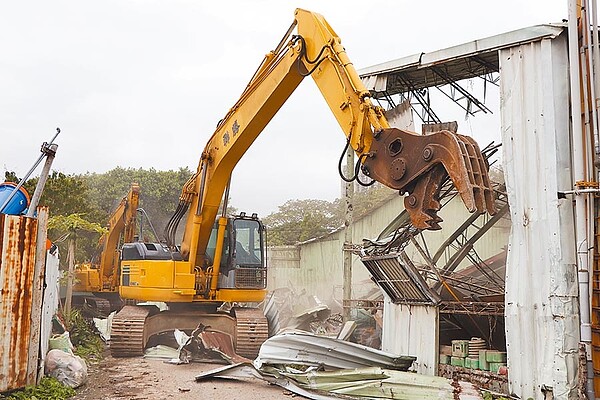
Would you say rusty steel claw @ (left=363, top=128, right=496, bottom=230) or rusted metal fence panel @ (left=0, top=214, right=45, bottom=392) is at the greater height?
rusty steel claw @ (left=363, top=128, right=496, bottom=230)

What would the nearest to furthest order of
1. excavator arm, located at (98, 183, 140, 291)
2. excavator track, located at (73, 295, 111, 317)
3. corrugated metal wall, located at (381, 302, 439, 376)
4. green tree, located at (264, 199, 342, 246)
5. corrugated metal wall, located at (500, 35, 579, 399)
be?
corrugated metal wall, located at (500, 35, 579, 399) → corrugated metal wall, located at (381, 302, 439, 376) → excavator arm, located at (98, 183, 140, 291) → excavator track, located at (73, 295, 111, 317) → green tree, located at (264, 199, 342, 246)

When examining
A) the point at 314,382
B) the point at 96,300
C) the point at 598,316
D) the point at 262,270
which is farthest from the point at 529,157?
the point at 96,300

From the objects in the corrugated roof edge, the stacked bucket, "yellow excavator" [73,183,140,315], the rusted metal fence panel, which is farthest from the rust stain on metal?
"yellow excavator" [73,183,140,315]

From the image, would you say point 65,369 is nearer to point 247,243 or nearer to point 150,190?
point 247,243

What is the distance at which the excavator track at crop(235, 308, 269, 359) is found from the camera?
39.6 ft

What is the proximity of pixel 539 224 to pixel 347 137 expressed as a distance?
105 inches

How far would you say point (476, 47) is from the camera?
892 cm

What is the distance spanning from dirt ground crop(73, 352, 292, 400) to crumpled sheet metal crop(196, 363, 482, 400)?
0.92 ft

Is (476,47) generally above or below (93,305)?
above

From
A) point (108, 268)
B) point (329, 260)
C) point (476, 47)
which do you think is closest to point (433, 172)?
point (476, 47)

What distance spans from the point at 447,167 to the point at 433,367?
4.46 m

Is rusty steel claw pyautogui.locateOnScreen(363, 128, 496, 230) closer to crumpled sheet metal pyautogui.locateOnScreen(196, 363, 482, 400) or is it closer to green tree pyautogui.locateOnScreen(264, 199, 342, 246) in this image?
crumpled sheet metal pyautogui.locateOnScreen(196, 363, 482, 400)

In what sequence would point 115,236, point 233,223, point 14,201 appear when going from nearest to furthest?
1. point 14,201
2. point 233,223
3. point 115,236

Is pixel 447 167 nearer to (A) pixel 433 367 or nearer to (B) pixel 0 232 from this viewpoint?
(A) pixel 433 367
